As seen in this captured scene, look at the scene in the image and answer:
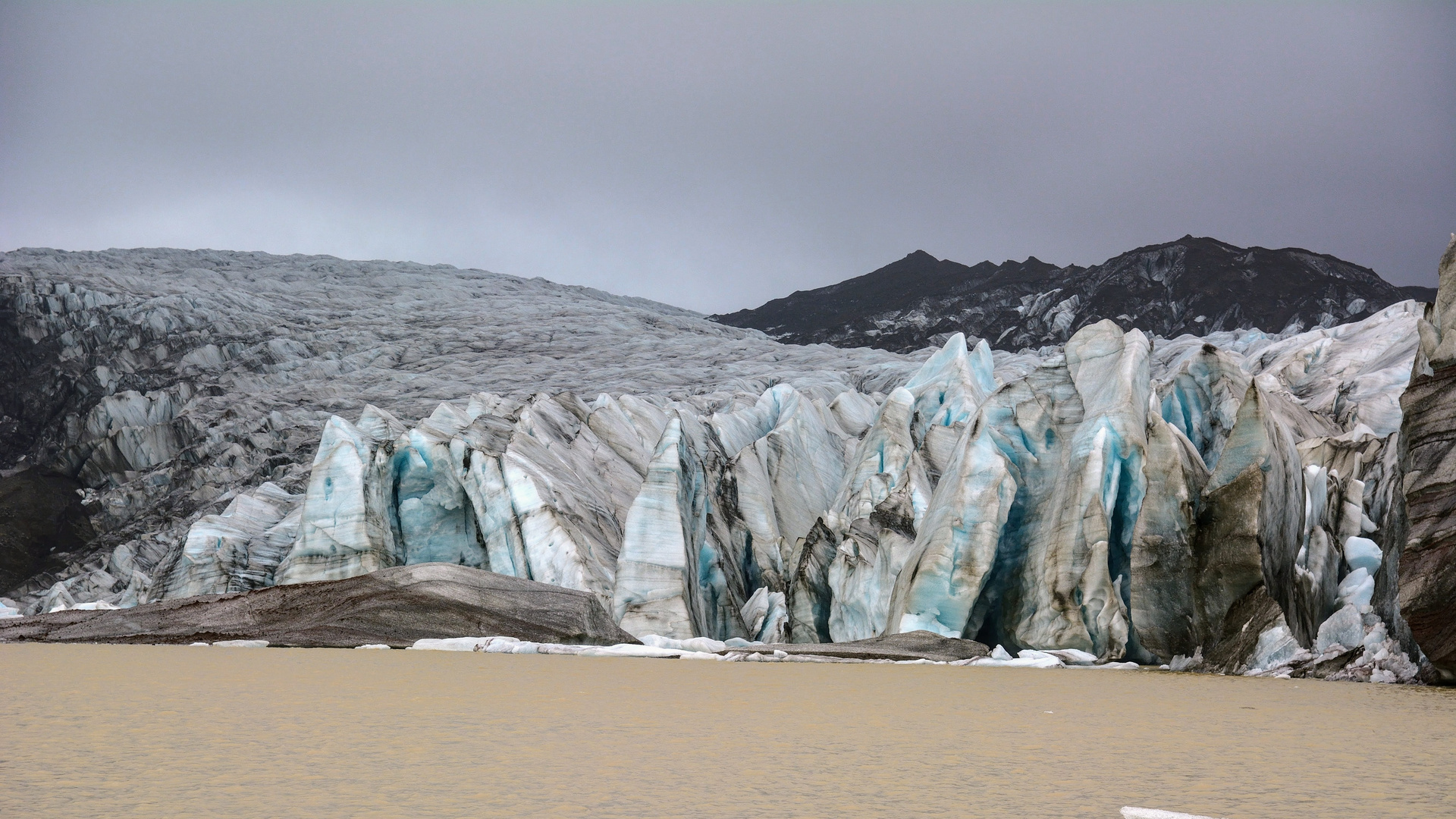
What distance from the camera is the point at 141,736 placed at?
15.4 feet

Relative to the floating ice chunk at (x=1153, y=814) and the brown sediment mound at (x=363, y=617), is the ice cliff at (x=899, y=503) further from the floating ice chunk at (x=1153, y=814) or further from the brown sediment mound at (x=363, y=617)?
the floating ice chunk at (x=1153, y=814)

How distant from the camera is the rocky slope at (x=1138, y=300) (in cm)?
6856

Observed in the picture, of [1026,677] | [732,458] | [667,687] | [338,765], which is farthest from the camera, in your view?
[732,458]

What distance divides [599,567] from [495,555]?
258cm

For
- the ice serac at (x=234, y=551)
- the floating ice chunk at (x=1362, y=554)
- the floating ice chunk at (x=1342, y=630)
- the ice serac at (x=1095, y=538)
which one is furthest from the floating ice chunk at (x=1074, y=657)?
the ice serac at (x=234, y=551)

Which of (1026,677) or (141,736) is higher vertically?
(141,736)

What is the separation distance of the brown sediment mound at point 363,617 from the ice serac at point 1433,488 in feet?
30.6

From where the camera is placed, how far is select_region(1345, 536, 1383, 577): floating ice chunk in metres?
14.1

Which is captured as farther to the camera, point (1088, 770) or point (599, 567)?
point (599, 567)

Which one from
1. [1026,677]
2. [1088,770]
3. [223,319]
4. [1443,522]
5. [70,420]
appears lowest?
[1026,677]

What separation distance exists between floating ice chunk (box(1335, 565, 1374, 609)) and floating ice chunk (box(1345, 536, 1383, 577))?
0.29 meters

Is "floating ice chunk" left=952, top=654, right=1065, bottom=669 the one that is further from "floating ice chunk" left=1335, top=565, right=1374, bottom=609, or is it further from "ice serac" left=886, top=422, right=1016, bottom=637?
"floating ice chunk" left=1335, top=565, right=1374, bottom=609

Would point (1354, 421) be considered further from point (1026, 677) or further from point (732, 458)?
point (1026, 677)

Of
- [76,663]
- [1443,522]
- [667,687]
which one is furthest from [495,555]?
[1443,522]
